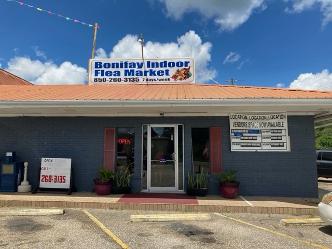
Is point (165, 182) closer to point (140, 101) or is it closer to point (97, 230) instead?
point (140, 101)

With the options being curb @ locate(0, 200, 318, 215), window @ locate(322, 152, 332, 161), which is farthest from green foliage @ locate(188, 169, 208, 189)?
window @ locate(322, 152, 332, 161)

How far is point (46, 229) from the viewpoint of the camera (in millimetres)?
7227

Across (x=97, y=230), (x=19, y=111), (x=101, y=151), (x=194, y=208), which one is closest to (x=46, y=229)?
(x=97, y=230)

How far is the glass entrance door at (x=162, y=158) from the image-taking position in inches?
454

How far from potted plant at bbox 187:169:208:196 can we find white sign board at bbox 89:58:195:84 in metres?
6.41

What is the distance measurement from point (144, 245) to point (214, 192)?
17.6 ft

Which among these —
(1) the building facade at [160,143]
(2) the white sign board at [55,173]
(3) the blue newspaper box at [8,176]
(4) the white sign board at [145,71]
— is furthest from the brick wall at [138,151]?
(4) the white sign board at [145,71]


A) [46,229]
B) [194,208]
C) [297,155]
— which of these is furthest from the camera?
[297,155]

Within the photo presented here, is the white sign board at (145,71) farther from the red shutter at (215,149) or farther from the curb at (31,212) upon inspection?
the curb at (31,212)

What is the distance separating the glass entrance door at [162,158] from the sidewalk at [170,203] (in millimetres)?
936

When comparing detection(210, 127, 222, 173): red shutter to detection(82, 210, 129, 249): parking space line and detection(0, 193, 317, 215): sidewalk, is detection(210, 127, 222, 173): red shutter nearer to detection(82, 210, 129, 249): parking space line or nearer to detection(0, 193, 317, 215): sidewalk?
detection(0, 193, 317, 215): sidewalk

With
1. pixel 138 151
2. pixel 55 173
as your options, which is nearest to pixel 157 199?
pixel 138 151

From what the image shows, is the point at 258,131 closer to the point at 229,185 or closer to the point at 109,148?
the point at 229,185

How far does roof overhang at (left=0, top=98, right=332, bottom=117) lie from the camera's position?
988cm
